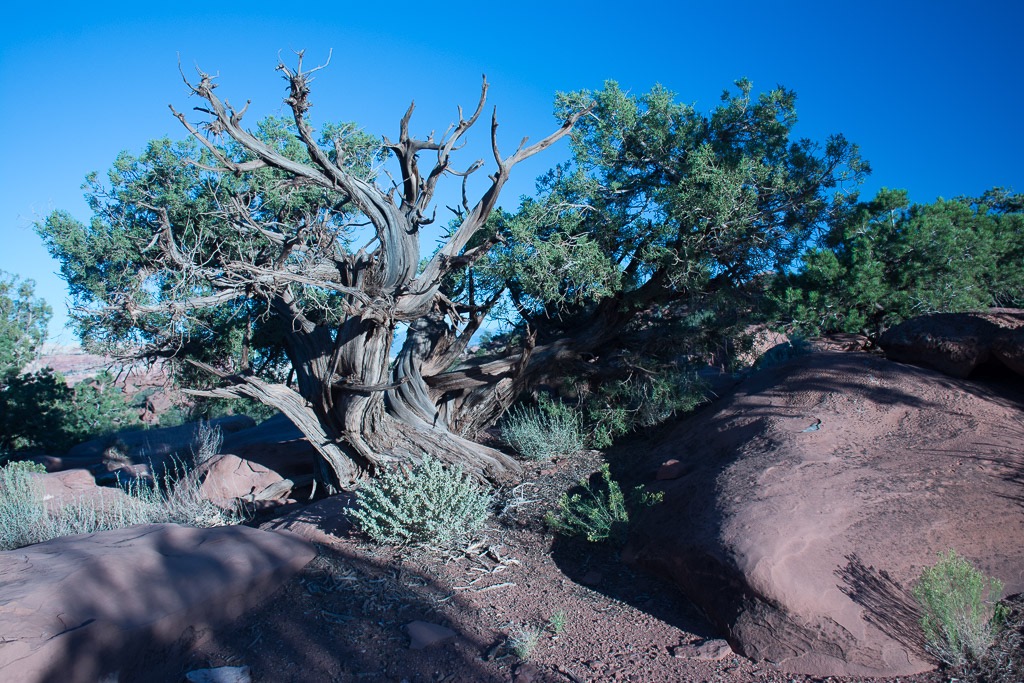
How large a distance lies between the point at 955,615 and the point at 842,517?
106cm

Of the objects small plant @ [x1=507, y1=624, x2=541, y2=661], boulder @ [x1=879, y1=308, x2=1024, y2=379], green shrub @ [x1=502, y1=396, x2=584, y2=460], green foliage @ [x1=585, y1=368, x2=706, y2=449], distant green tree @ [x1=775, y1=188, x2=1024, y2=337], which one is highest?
distant green tree @ [x1=775, y1=188, x2=1024, y2=337]

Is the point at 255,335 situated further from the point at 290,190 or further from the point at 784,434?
the point at 784,434

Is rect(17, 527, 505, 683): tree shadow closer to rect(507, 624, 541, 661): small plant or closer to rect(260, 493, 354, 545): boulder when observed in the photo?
rect(507, 624, 541, 661): small plant

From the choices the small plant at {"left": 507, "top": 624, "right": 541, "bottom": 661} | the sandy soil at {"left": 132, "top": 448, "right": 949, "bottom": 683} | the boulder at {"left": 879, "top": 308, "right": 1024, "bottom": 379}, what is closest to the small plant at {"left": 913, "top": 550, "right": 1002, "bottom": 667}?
the sandy soil at {"left": 132, "top": 448, "right": 949, "bottom": 683}

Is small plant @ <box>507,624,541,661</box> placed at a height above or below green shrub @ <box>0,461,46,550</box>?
below

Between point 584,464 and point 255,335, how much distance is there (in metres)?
5.82

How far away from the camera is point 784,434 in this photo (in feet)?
21.5

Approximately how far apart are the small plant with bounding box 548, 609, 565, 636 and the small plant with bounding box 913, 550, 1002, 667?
2.23 m

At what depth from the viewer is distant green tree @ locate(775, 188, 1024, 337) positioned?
9.15 m

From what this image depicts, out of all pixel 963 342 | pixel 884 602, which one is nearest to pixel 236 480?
pixel 884 602

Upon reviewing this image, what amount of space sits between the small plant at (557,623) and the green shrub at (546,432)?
147 inches

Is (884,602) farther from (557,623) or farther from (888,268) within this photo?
(888,268)

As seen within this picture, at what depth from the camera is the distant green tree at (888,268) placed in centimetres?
915

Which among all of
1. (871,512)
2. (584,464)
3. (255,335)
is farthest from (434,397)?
(871,512)
